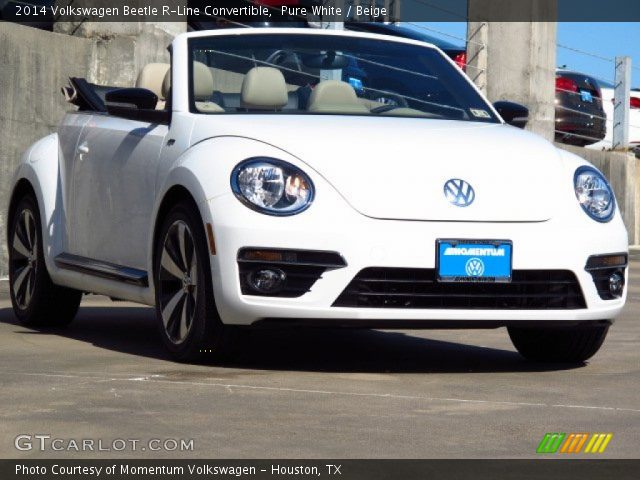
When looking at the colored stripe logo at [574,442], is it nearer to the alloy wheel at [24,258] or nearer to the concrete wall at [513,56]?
the alloy wheel at [24,258]

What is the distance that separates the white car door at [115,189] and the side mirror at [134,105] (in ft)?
0.20

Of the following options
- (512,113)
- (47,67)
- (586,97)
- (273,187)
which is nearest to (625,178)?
(586,97)

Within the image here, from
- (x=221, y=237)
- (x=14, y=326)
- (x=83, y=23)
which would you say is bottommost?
(x=14, y=326)

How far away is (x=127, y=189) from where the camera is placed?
7488 millimetres

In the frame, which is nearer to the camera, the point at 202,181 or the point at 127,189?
the point at 202,181

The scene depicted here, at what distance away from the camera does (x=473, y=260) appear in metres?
6.39

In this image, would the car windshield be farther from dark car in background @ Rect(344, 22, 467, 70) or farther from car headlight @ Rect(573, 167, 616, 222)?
dark car in background @ Rect(344, 22, 467, 70)

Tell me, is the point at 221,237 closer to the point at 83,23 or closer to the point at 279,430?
the point at 279,430

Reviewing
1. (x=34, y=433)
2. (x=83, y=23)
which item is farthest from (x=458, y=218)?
(x=83, y=23)

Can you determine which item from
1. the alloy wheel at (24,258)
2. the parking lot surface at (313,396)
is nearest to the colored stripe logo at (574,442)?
the parking lot surface at (313,396)

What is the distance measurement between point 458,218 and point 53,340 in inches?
91.0

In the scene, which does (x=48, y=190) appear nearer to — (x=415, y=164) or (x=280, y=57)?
(x=280, y=57)

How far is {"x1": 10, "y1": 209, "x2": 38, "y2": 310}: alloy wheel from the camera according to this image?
8.48m

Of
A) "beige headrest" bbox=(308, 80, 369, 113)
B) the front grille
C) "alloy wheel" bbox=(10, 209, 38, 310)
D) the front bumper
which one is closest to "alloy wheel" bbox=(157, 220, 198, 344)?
the front bumper
